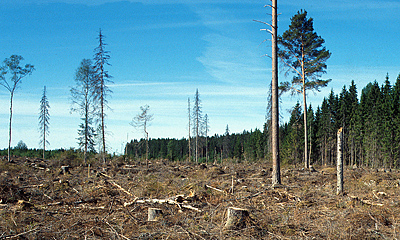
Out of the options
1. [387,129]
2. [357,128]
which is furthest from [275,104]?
[357,128]

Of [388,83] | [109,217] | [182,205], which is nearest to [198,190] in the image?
[182,205]

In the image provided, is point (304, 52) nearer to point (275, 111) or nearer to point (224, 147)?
point (275, 111)

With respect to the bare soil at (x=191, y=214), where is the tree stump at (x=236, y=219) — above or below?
above

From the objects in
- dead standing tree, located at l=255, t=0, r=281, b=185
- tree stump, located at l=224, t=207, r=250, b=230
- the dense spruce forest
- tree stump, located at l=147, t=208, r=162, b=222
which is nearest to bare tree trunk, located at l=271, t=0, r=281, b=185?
dead standing tree, located at l=255, t=0, r=281, b=185

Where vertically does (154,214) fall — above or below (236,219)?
below

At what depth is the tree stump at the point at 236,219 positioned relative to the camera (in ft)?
20.2

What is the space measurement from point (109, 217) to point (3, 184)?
5.35 meters

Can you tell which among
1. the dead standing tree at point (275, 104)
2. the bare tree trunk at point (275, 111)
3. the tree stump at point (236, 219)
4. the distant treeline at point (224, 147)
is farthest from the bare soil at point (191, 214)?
the distant treeline at point (224, 147)

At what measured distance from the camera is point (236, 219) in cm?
625

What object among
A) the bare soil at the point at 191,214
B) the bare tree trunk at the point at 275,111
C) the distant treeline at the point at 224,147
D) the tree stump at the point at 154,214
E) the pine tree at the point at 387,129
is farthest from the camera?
the distant treeline at the point at 224,147

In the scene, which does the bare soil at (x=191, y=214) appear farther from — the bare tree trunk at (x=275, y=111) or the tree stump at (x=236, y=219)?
the bare tree trunk at (x=275, y=111)

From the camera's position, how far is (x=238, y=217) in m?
6.27

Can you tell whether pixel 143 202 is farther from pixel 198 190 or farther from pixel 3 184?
pixel 3 184

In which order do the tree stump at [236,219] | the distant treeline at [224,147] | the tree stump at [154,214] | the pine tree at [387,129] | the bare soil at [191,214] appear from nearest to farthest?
1. the bare soil at [191,214]
2. the tree stump at [236,219]
3. the tree stump at [154,214]
4. the pine tree at [387,129]
5. the distant treeline at [224,147]
